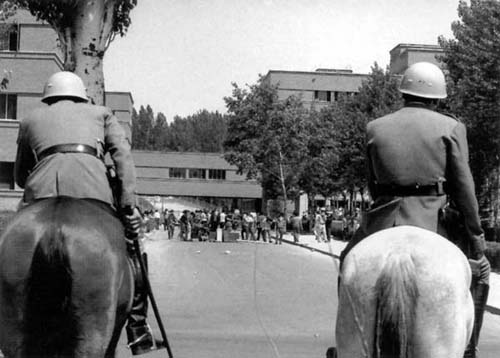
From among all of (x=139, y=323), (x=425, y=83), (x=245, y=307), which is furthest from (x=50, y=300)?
(x=245, y=307)

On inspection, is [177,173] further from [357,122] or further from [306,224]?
[357,122]

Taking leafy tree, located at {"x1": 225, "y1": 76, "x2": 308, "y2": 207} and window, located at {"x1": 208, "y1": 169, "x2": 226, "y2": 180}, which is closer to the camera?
leafy tree, located at {"x1": 225, "y1": 76, "x2": 308, "y2": 207}

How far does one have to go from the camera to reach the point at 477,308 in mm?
5883

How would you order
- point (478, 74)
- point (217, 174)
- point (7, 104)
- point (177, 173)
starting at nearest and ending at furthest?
point (478, 74) → point (7, 104) → point (217, 174) → point (177, 173)

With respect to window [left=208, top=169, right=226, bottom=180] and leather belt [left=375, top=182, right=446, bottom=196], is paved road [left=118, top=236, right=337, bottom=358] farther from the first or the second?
window [left=208, top=169, right=226, bottom=180]

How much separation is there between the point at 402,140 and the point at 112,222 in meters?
2.03

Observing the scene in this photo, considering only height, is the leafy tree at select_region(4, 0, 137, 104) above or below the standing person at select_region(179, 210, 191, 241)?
above

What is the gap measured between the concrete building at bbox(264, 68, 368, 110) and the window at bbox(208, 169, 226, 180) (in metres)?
13.8

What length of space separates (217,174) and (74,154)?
313ft

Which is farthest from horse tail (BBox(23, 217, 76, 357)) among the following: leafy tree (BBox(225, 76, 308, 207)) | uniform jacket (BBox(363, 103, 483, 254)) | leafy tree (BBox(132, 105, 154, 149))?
leafy tree (BBox(132, 105, 154, 149))

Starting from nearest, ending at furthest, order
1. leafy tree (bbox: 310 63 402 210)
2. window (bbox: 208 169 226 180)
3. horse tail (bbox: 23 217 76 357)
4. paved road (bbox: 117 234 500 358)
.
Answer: horse tail (bbox: 23 217 76 357) → paved road (bbox: 117 234 500 358) → leafy tree (bbox: 310 63 402 210) → window (bbox: 208 169 226 180)

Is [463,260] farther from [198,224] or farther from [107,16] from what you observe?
[198,224]

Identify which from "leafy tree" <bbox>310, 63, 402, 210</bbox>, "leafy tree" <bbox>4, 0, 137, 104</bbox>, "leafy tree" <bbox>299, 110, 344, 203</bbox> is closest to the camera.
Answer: "leafy tree" <bbox>4, 0, 137, 104</bbox>

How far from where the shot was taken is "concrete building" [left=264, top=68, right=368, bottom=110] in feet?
304
